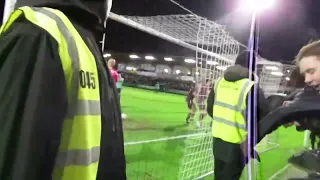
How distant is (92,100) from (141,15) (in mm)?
848

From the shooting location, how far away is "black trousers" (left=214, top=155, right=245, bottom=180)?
3.99ft

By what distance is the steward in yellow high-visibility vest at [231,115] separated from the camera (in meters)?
1.18

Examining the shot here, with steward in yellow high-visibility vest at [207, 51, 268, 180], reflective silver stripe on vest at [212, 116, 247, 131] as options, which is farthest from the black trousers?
reflective silver stripe on vest at [212, 116, 247, 131]

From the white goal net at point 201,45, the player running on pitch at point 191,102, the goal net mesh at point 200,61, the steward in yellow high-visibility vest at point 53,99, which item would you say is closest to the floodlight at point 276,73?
the goal net mesh at point 200,61

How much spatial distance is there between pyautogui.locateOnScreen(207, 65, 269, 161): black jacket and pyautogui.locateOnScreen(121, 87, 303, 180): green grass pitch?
0.25 ft

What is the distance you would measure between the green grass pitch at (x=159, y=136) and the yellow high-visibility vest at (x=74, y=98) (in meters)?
0.70

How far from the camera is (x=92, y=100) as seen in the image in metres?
0.42

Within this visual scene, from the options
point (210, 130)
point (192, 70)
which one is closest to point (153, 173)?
point (210, 130)

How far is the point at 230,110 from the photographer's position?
1.20 metres

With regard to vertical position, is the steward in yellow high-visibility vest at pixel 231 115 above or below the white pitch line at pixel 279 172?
above

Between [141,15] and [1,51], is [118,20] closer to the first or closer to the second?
[141,15]

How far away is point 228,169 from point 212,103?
0.72 ft

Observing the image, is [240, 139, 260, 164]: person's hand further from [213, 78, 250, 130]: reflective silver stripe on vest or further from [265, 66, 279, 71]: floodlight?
[265, 66, 279, 71]: floodlight

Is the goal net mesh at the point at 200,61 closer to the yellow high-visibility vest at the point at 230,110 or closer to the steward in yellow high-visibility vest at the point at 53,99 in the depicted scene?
the yellow high-visibility vest at the point at 230,110
